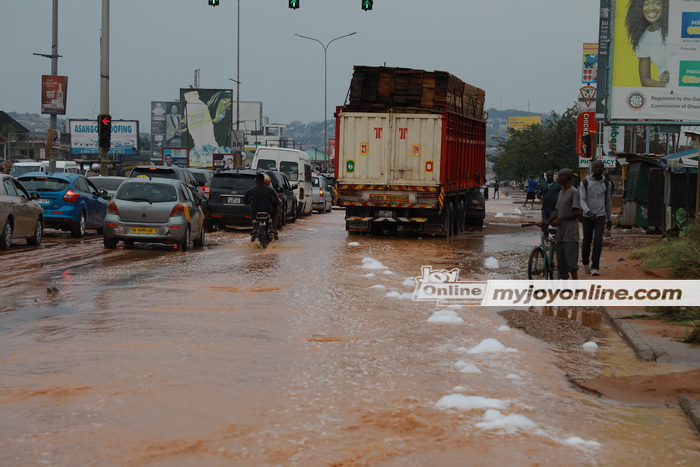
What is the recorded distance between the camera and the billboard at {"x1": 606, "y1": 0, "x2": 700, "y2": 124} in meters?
22.3

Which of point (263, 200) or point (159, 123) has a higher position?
point (159, 123)

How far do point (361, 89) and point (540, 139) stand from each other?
190 ft

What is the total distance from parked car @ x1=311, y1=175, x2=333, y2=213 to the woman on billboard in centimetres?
2359

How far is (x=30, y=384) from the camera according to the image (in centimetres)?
751

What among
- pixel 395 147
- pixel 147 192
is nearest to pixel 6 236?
pixel 147 192

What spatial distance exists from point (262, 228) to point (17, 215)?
193 inches

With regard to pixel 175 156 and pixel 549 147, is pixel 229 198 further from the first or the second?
pixel 175 156

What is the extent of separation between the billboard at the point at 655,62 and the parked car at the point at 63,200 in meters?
12.4

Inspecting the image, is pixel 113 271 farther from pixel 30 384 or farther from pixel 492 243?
pixel 492 243

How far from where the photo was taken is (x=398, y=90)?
25.3 meters

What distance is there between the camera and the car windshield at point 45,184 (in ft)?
78.4

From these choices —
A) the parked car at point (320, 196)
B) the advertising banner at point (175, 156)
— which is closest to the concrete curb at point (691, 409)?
the parked car at point (320, 196)

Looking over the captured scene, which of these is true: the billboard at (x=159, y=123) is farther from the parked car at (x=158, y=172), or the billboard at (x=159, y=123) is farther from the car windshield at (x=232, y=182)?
the parked car at (x=158, y=172)

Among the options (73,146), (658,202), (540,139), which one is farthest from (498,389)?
(73,146)
